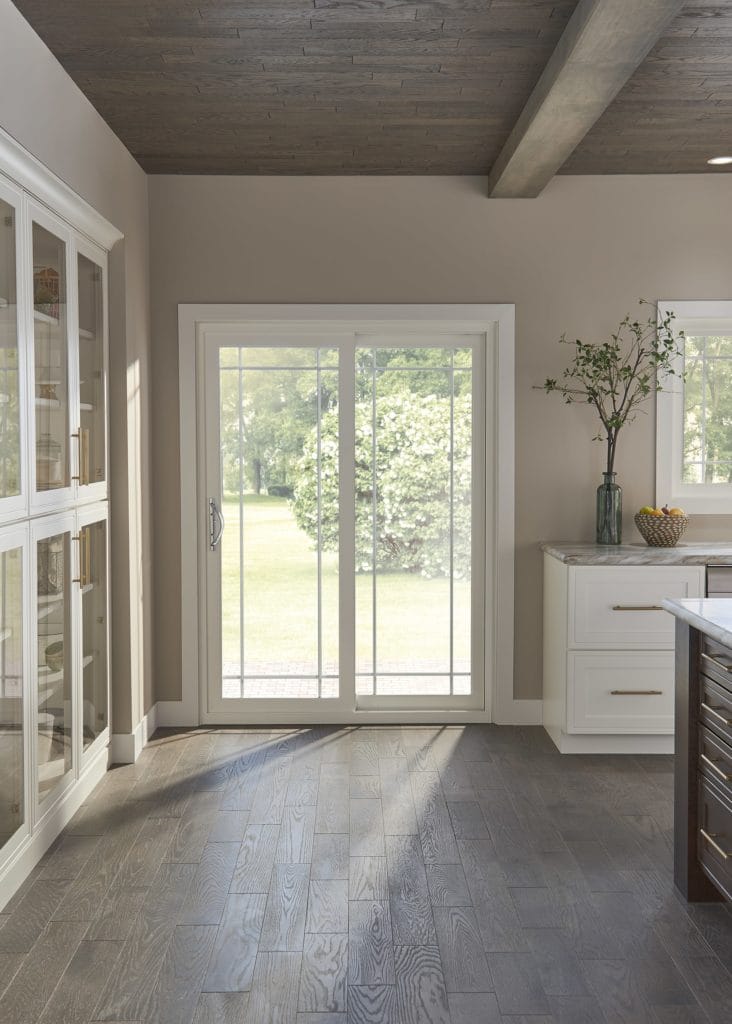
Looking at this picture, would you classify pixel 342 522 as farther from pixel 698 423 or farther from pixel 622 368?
pixel 698 423

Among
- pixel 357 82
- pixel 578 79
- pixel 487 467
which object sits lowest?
pixel 487 467

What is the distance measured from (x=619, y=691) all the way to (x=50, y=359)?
2.76 m

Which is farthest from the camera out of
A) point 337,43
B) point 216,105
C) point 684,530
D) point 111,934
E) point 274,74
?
point 684,530

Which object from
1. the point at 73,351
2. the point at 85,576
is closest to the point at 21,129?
the point at 73,351

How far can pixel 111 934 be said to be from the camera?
2652 millimetres

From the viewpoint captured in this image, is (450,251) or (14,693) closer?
(14,693)

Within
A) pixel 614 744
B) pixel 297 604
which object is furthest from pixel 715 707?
pixel 297 604

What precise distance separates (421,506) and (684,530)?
1.28 m

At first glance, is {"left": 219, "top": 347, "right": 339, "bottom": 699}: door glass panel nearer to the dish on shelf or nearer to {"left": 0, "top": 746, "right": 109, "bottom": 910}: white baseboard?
{"left": 0, "top": 746, "right": 109, "bottom": 910}: white baseboard

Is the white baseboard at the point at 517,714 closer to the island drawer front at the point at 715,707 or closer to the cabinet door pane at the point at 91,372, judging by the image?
the island drawer front at the point at 715,707

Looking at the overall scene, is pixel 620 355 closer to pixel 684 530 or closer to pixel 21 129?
pixel 684 530

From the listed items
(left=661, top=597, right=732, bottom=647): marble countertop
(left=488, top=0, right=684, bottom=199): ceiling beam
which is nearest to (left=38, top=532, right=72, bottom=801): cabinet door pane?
(left=661, top=597, right=732, bottom=647): marble countertop

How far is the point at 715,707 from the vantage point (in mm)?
2664

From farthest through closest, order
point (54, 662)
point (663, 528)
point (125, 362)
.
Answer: point (663, 528) < point (125, 362) < point (54, 662)
